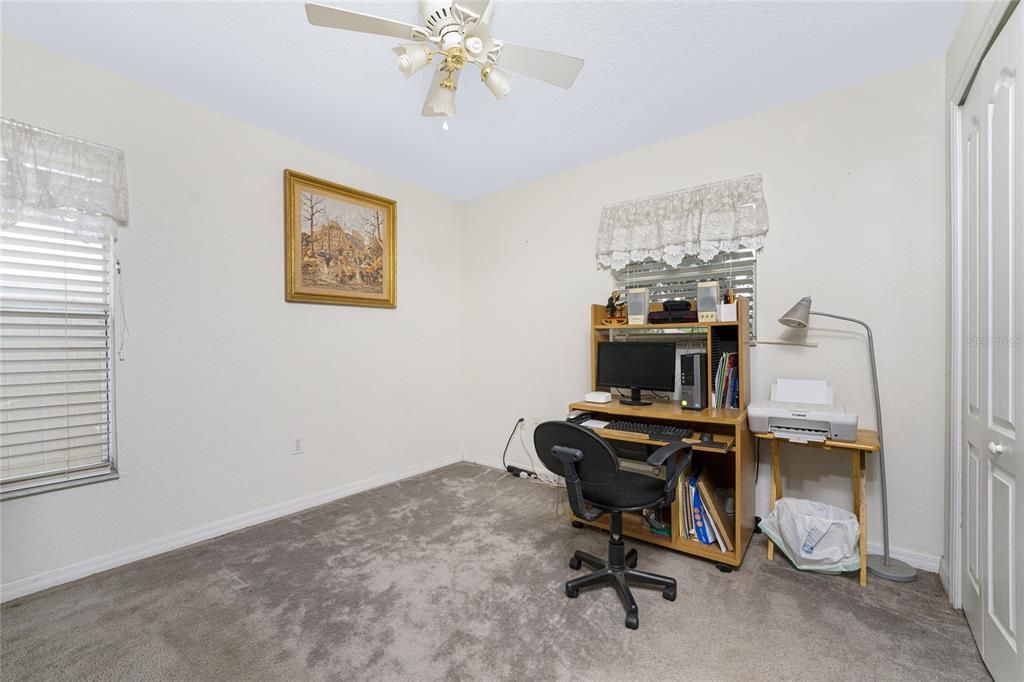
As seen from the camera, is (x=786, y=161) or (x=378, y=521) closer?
(x=786, y=161)

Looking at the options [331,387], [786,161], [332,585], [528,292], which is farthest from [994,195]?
[331,387]

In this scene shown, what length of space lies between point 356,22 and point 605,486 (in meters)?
2.05

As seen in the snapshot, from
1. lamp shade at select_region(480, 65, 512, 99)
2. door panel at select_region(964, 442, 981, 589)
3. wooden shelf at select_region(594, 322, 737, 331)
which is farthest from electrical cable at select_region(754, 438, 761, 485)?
lamp shade at select_region(480, 65, 512, 99)

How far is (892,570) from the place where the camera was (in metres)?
2.06

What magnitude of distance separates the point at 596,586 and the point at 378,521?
59.3 inches

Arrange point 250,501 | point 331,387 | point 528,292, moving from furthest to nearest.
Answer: point 528,292
point 331,387
point 250,501

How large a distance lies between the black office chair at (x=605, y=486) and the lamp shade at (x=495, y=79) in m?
1.47

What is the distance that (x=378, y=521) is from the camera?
9.00ft

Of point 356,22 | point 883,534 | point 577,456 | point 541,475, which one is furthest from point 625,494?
point 356,22

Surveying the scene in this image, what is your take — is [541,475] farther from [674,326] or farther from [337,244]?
[337,244]

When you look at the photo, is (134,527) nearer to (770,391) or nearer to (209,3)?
(209,3)

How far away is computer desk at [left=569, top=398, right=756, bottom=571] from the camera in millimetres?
2139

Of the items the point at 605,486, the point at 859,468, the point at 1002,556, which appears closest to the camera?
the point at 1002,556

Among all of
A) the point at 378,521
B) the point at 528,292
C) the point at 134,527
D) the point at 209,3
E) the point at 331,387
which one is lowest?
the point at 378,521
